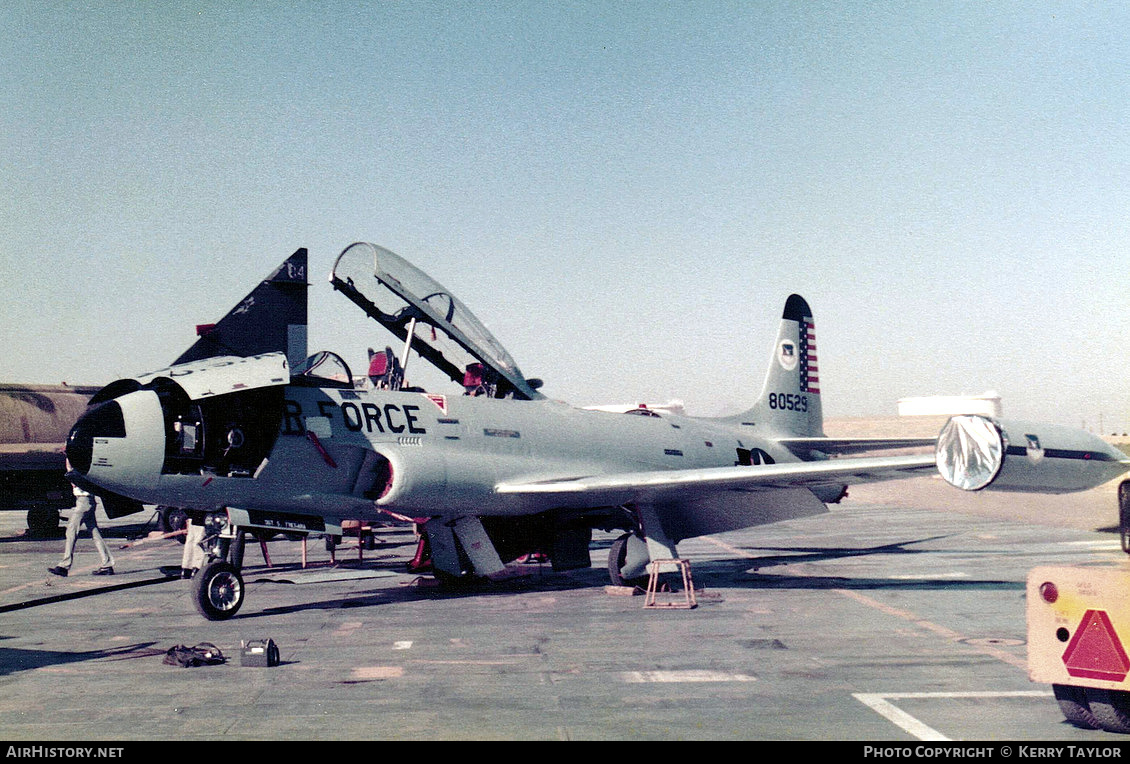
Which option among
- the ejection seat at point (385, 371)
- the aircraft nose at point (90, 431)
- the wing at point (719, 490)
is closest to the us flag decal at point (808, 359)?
the wing at point (719, 490)

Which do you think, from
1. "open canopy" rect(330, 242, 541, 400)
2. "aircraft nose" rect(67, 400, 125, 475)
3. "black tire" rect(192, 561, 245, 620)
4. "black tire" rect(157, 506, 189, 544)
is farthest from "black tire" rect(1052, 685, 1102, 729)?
"black tire" rect(157, 506, 189, 544)

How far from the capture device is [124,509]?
11.5 meters

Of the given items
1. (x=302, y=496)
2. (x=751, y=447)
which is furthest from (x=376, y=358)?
(x=751, y=447)

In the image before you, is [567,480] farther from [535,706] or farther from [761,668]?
[535,706]

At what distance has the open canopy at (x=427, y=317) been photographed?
513 inches

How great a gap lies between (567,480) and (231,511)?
16.0ft

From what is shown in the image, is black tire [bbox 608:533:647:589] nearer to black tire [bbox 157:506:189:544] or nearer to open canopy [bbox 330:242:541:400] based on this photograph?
open canopy [bbox 330:242:541:400]

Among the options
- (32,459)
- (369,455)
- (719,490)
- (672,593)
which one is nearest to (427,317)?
(369,455)

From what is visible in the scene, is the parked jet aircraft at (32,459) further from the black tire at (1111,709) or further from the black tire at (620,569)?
the black tire at (1111,709)

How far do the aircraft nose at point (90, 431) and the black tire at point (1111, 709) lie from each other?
9855 mm

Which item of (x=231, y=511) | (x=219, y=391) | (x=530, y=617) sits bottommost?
(x=530, y=617)

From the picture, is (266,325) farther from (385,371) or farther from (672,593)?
(672,593)

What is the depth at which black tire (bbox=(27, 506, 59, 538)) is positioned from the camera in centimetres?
2480

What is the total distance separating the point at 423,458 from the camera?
39.5 feet
